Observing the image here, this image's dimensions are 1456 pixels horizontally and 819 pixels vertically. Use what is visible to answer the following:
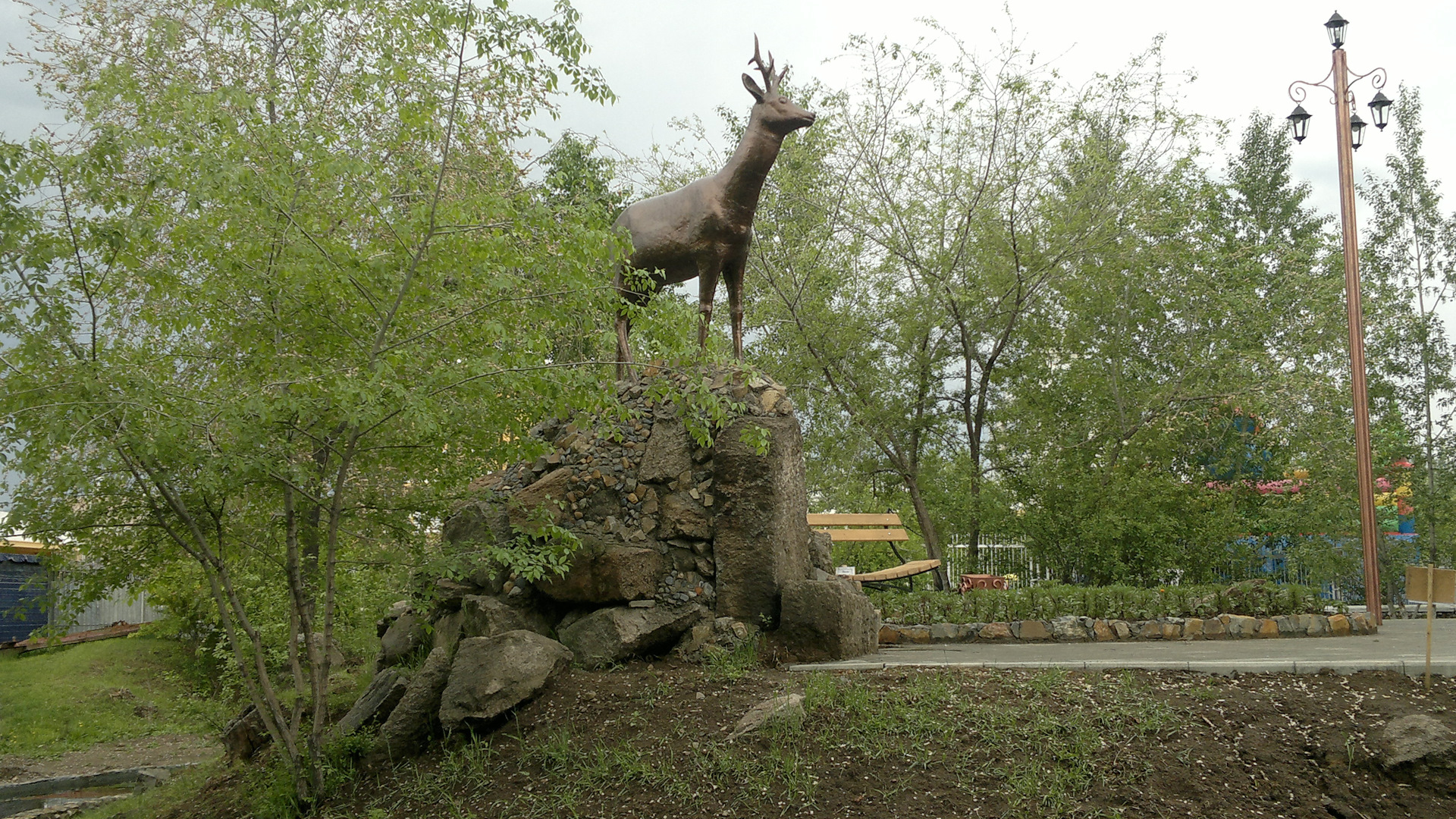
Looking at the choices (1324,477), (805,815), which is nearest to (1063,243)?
(1324,477)

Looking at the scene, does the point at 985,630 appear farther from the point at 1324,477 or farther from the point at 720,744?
the point at 1324,477

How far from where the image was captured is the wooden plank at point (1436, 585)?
5289mm

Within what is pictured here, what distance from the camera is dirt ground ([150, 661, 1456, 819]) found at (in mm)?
4547

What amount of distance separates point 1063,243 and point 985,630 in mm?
6175

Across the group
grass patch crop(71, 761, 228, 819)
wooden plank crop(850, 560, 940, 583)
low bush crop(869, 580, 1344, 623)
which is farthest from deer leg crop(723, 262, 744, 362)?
grass patch crop(71, 761, 228, 819)

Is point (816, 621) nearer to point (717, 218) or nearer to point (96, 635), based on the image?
point (717, 218)

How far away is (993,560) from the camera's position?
14.2 metres

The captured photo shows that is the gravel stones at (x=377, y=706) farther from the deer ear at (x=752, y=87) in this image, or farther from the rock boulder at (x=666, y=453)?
the deer ear at (x=752, y=87)

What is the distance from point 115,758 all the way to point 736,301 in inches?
366

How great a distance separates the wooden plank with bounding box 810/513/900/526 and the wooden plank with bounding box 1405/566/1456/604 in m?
6.94

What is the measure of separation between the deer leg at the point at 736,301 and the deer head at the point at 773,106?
1.17 m

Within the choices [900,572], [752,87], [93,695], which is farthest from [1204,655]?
[93,695]

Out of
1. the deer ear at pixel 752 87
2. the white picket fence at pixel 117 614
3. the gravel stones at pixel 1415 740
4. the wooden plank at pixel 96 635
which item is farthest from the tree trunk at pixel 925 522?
the white picket fence at pixel 117 614

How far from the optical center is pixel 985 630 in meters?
9.02
